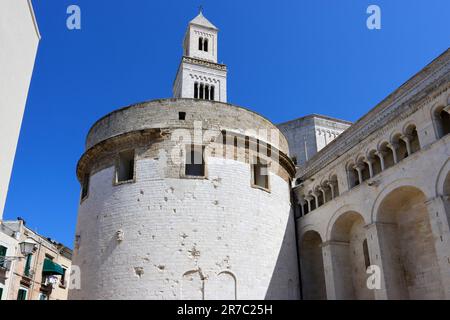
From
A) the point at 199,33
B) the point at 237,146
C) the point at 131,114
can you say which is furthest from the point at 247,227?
the point at 199,33

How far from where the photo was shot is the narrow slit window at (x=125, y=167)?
591 inches

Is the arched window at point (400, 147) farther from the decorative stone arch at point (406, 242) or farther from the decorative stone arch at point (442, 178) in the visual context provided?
the decorative stone arch at point (442, 178)

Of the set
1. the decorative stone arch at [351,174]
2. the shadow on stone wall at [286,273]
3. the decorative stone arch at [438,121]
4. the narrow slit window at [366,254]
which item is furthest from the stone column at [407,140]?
the shadow on stone wall at [286,273]

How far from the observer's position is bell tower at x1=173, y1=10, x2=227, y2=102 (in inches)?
1375

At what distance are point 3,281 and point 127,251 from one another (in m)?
10.0

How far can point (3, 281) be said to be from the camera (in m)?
19.6

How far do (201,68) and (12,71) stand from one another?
29797 mm

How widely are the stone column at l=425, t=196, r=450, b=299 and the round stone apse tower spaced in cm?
542

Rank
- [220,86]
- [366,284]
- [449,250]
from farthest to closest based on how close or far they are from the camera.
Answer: [220,86] → [366,284] → [449,250]

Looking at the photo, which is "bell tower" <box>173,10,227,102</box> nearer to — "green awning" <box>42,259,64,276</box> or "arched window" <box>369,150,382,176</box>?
"green awning" <box>42,259,64,276</box>

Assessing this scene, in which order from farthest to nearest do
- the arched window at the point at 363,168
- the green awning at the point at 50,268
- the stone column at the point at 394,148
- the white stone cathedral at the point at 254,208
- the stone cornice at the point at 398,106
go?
the green awning at the point at 50,268, the arched window at the point at 363,168, the stone column at the point at 394,148, the white stone cathedral at the point at 254,208, the stone cornice at the point at 398,106

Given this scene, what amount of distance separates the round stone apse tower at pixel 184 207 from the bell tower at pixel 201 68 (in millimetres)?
18943

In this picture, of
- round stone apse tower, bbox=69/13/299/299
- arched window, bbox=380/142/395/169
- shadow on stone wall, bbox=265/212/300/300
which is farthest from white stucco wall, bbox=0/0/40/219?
arched window, bbox=380/142/395/169

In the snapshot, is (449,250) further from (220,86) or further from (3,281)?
(220,86)
